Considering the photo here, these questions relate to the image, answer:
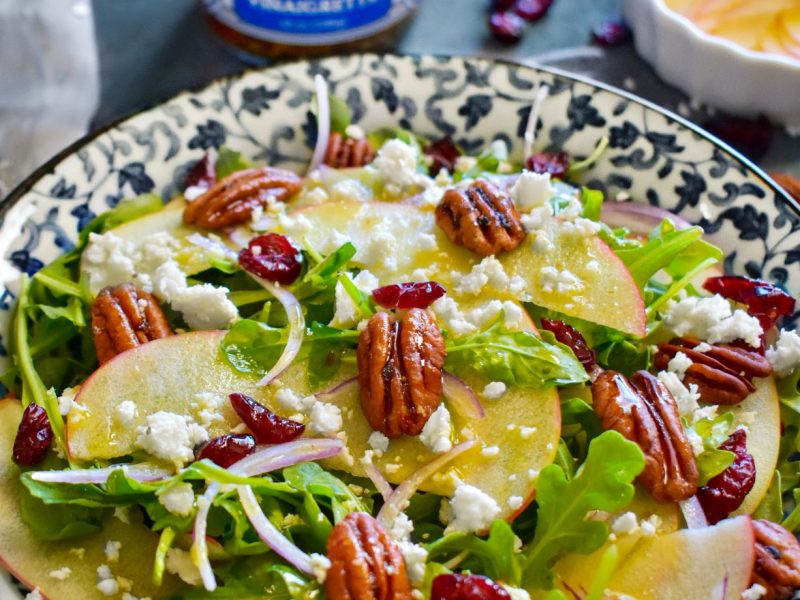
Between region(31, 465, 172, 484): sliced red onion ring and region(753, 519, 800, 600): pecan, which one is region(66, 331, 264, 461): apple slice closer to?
region(31, 465, 172, 484): sliced red onion ring

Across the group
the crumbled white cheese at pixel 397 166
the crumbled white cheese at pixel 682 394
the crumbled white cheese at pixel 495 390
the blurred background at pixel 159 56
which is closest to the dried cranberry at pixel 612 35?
the blurred background at pixel 159 56

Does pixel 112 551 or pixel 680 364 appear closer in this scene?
pixel 112 551

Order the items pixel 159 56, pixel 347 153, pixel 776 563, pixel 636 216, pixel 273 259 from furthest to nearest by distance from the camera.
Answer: pixel 159 56 < pixel 347 153 < pixel 636 216 < pixel 273 259 < pixel 776 563

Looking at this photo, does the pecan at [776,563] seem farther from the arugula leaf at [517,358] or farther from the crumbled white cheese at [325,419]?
the crumbled white cheese at [325,419]

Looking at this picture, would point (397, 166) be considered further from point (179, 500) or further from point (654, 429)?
point (179, 500)

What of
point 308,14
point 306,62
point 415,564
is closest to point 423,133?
point 306,62

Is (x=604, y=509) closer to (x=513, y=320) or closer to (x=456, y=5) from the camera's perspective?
(x=513, y=320)

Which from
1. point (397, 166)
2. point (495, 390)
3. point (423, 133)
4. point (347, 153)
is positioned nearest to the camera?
point (495, 390)
